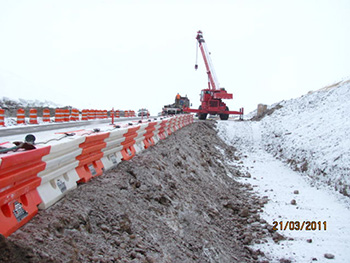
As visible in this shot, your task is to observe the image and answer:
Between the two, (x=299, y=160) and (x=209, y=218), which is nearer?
(x=209, y=218)

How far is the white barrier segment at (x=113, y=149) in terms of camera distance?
5.98 m

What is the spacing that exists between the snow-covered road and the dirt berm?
1.74 ft

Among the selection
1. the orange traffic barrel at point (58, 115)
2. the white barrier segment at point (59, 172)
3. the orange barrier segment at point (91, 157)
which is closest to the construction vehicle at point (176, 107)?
the orange traffic barrel at point (58, 115)

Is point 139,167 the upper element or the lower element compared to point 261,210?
upper

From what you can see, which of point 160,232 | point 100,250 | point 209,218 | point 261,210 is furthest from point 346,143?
point 100,250

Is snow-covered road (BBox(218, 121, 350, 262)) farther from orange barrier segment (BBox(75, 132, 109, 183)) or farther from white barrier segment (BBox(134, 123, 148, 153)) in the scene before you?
orange barrier segment (BBox(75, 132, 109, 183))

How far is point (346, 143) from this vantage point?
13258 mm

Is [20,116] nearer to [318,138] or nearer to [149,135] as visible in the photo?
[149,135]

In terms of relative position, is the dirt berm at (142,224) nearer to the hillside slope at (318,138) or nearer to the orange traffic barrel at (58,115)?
the hillside slope at (318,138)

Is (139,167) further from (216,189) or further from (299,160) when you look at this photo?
(299,160)

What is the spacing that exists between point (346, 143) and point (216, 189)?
22.0 ft

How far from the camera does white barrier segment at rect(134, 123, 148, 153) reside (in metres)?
8.25

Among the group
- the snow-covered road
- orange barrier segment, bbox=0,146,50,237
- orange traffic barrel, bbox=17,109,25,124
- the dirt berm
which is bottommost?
the snow-covered road

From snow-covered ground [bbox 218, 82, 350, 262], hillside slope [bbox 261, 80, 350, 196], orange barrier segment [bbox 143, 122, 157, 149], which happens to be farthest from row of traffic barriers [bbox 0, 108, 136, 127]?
hillside slope [bbox 261, 80, 350, 196]
